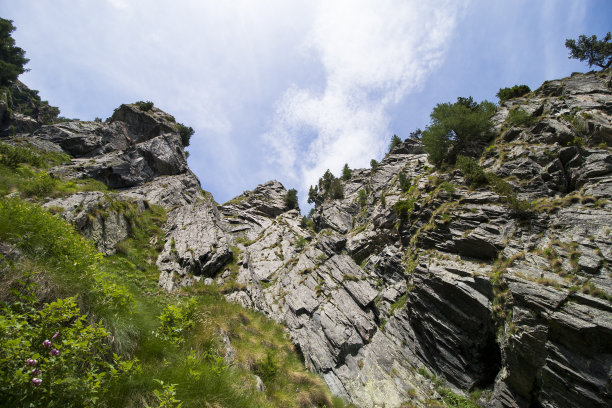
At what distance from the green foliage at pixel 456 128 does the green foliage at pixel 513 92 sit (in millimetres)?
4559

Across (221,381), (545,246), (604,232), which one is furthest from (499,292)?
(221,381)

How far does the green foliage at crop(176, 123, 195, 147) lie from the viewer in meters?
56.3

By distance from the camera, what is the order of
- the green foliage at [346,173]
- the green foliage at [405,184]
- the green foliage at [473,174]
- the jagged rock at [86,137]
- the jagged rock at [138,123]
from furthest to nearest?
the green foliage at [346,173]
the jagged rock at [138,123]
the jagged rock at [86,137]
the green foliage at [405,184]
the green foliage at [473,174]

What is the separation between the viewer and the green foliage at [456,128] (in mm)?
30531

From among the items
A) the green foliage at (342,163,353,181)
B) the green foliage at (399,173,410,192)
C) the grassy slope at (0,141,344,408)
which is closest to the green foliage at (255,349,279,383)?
the grassy slope at (0,141,344,408)

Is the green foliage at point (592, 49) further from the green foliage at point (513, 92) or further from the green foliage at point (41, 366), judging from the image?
the green foliage at point (41, 366)

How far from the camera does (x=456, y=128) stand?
31.9 m

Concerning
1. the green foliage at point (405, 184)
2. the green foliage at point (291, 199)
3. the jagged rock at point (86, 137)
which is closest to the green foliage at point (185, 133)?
the jagged rock at point (86, 137)

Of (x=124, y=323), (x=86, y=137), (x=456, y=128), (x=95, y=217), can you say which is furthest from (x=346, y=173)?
(x=124, y=323)

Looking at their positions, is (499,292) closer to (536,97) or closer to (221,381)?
(221,381)

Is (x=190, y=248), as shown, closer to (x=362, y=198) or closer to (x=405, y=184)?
(x=405, y=184)

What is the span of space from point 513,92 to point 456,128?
1306 cm

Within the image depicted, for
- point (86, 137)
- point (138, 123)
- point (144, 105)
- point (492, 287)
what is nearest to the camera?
point (492, 287)

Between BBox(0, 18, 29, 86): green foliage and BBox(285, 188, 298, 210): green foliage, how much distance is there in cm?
6060
